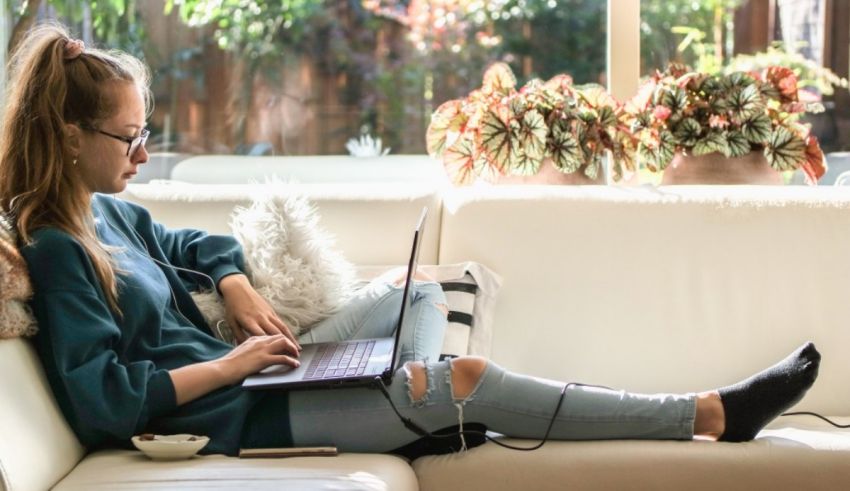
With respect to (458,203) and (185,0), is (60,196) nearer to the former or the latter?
(458,203)

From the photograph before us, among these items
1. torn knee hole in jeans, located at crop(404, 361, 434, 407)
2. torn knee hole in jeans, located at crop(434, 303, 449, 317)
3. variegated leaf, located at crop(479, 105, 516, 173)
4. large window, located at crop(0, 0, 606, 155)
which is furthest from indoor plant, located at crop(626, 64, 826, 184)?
torn knee hole in jeans, located at crop(404, 361, 434, 407)

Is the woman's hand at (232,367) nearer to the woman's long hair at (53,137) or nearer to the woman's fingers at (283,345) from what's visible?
the woman's fingers at (283,345)

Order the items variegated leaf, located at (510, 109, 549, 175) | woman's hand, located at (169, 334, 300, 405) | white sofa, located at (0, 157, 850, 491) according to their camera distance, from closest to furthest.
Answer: woman's hand, located at (169, 334, 300, 405) < white sofa, located at (0, 157, 850, 491) < variegated leaf, located at (510, 109, 549, 175)

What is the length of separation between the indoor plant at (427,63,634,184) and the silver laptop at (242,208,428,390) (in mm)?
827

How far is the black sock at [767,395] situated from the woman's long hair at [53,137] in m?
1.10

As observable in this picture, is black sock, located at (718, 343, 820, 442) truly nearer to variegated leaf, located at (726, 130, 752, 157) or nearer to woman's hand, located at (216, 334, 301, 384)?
woman's hand, located at (216, 334, 301, 384)

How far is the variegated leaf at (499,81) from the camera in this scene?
2.98 metres

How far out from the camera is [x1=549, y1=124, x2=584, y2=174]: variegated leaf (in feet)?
9.37

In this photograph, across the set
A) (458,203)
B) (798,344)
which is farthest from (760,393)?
(458,203)

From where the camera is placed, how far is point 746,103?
2875 mm

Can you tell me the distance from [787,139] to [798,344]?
23.4 inches

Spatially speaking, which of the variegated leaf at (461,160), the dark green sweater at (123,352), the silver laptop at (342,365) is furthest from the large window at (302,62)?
the silver laptop at (342,365)

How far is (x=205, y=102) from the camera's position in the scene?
138 inches

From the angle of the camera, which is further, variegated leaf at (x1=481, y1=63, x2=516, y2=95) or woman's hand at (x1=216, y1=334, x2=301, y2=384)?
variegated leaf at (x1=481, y1=63, x2=516, y2=95)
